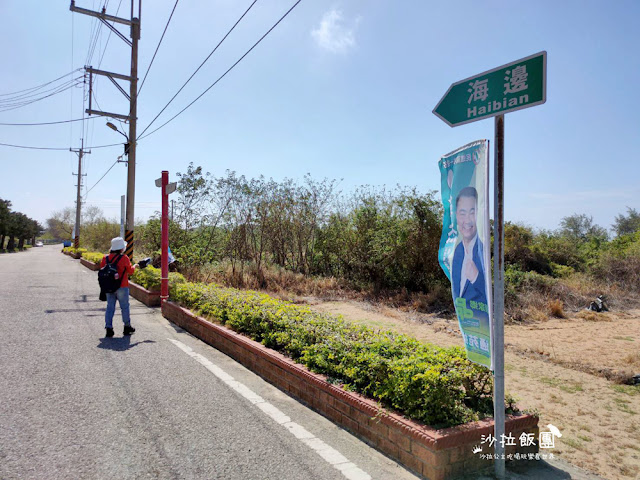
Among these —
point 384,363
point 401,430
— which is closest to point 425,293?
point 384,363

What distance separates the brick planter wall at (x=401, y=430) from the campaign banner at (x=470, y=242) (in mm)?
605

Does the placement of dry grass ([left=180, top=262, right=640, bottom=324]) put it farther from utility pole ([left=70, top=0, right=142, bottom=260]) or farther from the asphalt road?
the asphalt road

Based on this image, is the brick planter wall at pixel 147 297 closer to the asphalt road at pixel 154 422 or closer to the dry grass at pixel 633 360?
the asphalt road at pixel 154 422

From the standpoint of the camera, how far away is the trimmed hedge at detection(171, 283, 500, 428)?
3217mm

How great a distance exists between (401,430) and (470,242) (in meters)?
1.50

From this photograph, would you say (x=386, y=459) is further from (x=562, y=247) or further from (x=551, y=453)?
(x=562, y=247)

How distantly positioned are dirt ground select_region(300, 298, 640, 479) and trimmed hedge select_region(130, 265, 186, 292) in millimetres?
4430

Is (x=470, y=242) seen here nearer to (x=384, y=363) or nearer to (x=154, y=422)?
(x=384, y=363)

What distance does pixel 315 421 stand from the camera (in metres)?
3.89

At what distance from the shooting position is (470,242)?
3.04 meters

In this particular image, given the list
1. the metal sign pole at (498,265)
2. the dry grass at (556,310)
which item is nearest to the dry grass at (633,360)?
the dry grass at (556,310)

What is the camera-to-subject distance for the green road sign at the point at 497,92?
2.73 meters

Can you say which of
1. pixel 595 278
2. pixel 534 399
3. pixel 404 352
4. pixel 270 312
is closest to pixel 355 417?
pixel 404 352

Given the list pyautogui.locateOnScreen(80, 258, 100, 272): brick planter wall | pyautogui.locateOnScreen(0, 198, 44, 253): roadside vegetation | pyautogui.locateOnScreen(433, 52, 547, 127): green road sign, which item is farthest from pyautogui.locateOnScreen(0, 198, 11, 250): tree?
pyautogui.locateOnScreen(433, 52, 547, 127): green road sign
